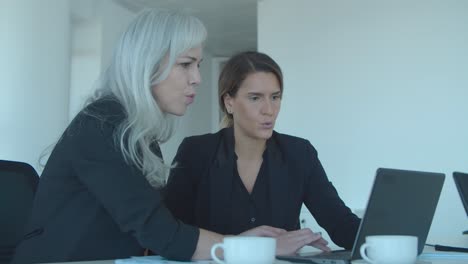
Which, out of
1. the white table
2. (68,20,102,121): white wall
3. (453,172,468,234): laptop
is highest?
(68,20,102,121): white wall

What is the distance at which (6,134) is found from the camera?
12.2 ft

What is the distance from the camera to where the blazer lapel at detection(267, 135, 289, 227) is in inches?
86.3

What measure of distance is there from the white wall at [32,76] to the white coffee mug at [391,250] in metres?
3.06

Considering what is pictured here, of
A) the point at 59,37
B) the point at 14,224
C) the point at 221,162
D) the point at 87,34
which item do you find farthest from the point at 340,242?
the point at 87,34

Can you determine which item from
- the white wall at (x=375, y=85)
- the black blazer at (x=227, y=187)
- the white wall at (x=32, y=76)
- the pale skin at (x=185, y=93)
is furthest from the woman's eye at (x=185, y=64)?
the white wall at (x=375, y=85)

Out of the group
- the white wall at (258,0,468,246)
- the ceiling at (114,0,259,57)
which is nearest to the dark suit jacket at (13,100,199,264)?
the white wall at (258,0,468,246)

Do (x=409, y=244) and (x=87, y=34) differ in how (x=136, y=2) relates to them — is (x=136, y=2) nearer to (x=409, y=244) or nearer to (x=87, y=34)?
(x=87, y=34)

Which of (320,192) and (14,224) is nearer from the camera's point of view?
(14,224)

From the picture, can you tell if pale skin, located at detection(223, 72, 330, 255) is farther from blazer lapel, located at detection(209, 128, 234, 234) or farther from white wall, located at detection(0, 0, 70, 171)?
white wall, located at detection(0, 0, 70, 171)

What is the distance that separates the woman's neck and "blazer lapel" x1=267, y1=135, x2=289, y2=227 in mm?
54

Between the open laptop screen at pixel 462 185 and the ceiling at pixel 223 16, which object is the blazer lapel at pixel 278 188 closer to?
the open laptop screen at pixel 462 185

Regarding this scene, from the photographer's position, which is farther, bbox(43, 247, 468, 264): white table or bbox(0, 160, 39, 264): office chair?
bbox(0, 160, 39, 264): office chair

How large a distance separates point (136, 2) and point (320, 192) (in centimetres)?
359

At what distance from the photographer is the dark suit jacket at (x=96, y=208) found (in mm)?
1335
